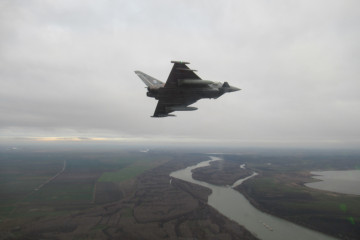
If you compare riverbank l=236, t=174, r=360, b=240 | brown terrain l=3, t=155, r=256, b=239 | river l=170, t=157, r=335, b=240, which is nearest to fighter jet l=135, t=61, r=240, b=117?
brown terrain l=3, t=155, r=256, b=239

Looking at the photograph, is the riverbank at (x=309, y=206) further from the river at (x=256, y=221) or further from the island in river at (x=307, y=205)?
the river at (x=256, y=221)

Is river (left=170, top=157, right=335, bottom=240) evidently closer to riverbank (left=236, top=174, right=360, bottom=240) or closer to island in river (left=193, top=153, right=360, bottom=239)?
riverbank (left=236, top=174, right=360, bottom=240)

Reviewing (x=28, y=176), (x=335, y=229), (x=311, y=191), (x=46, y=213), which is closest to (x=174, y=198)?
(x=46, y=213)

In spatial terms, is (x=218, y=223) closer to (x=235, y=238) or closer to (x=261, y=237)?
(x=235, y=238)

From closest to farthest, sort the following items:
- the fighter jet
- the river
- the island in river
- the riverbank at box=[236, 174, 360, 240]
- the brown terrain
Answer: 1. the fighter jet
2. the river
3. the brown terrain
4. the riverbank at box=[236, 174, 360, 240]
5. the island in river

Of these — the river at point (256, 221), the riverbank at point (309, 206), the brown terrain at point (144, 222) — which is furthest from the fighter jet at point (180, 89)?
the riverbank at point (309, 206)

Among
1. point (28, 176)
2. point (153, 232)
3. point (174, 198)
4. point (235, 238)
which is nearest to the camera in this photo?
point (235, 238)
